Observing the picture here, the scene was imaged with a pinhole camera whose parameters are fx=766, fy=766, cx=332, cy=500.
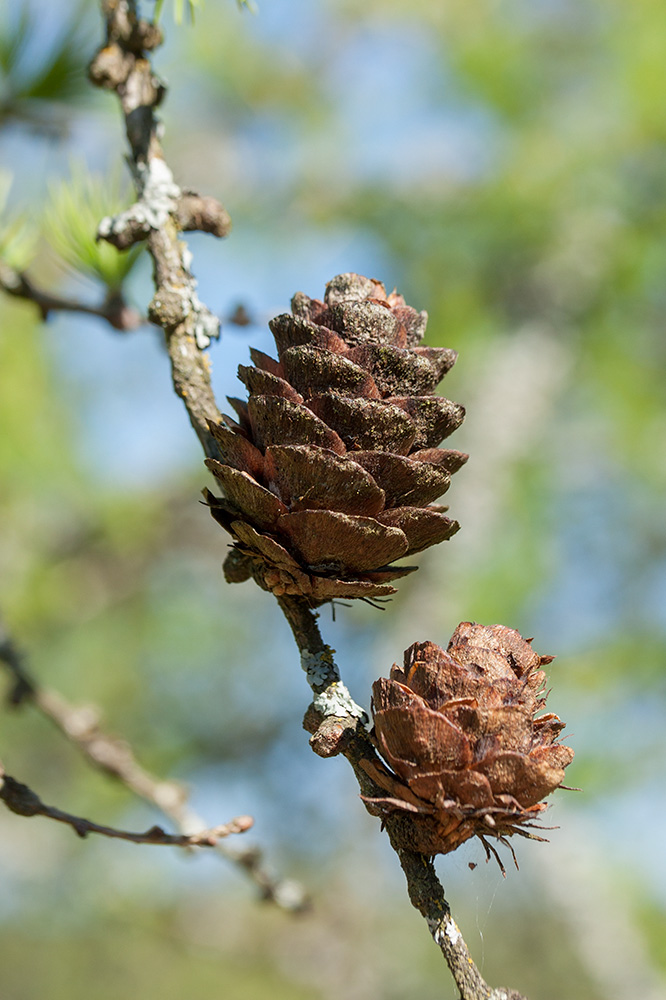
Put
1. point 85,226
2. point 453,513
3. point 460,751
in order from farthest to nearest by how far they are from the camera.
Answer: point 453,513
point 85,226
point 460,751

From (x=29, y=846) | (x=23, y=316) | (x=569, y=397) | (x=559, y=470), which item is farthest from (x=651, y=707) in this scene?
(x=29, y=846)

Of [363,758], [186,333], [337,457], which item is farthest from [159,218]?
[363,758]

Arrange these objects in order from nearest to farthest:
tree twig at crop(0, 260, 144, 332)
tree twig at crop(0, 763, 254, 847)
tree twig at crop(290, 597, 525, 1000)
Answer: tree twig at crop(290, 597, 525, 1000)
tree twig at crop(0, 763, 254, 847)
tree twig at crop(0, 260, 144, 332)

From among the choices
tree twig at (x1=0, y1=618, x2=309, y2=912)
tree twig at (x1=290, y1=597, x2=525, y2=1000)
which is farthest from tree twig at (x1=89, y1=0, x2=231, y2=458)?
tree twig at (x1=0, y1=618, x2=309, y2=912)

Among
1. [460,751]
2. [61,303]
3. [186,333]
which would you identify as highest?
[61,303]

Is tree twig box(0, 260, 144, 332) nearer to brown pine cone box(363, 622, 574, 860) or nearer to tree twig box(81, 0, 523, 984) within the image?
tree twig box(81, 0, 523, 984)

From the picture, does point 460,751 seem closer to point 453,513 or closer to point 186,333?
point 186,333
